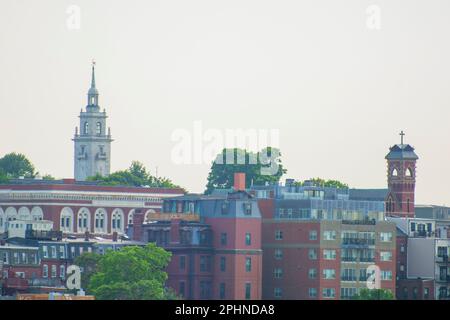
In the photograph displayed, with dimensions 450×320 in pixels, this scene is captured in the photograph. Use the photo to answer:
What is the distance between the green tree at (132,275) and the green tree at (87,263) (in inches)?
→ 43.1

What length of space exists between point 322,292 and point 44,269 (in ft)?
74.7

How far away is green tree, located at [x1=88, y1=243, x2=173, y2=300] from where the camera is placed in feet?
489

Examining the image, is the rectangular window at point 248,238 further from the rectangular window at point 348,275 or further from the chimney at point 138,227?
the chimney at point 138,227

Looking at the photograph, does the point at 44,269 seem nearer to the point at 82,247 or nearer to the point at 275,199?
the point at 82,247

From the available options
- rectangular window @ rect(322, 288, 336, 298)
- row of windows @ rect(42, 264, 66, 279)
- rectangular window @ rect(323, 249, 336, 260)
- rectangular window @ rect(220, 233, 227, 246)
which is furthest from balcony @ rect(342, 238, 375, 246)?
row of windows @ rect(42, 264, 66, 279)

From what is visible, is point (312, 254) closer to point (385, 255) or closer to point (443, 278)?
point (385, 255)

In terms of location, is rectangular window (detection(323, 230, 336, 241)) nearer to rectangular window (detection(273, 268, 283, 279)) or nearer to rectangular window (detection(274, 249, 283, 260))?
rectangular window (detection(274, 249, 283, 260))

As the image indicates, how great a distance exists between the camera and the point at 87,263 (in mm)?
163500

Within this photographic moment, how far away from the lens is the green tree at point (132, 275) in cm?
14900

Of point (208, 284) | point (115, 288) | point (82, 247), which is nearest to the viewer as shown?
point (115, 288)

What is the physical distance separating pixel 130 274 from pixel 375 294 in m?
17.5

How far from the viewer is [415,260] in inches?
6934

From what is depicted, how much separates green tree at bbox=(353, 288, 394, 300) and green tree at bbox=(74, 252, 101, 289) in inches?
781
